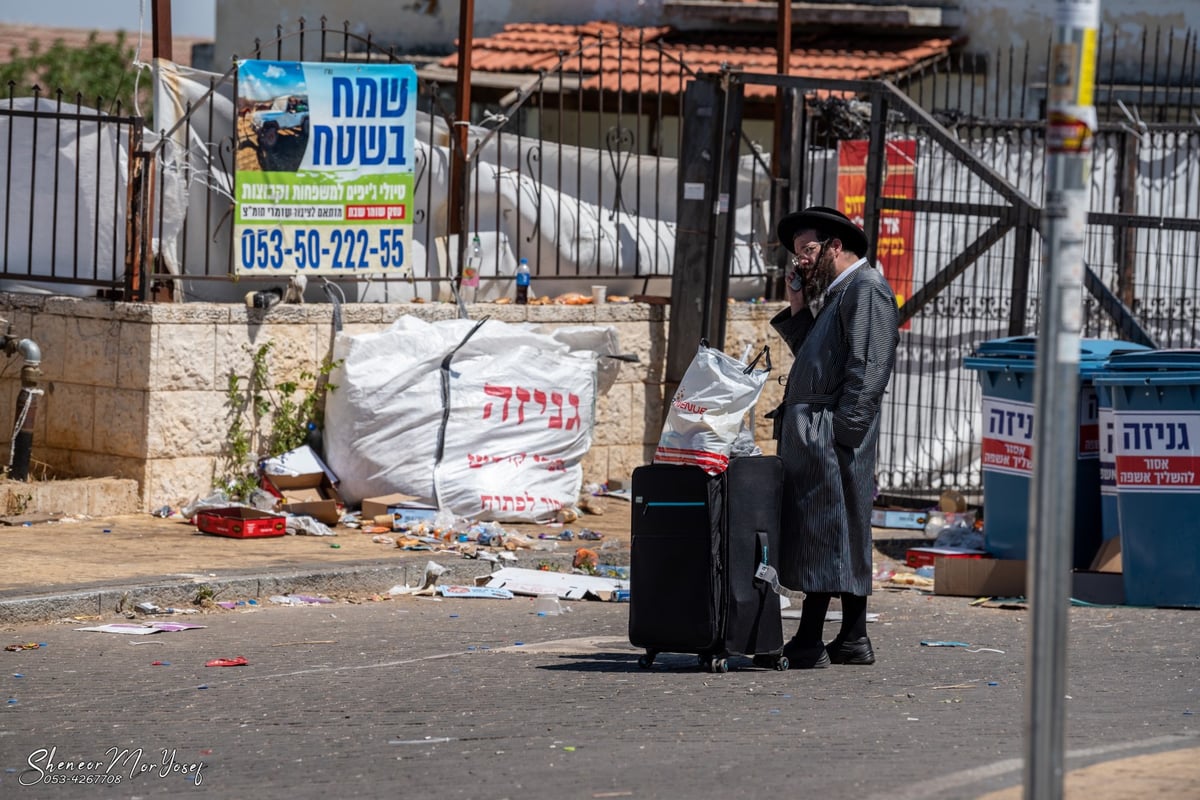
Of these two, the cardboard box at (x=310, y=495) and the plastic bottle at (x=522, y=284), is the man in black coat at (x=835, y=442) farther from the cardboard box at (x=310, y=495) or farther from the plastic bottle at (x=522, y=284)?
the plastic bottle at (x=522, y=284)

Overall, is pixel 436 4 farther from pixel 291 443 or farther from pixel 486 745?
pixel 486 745

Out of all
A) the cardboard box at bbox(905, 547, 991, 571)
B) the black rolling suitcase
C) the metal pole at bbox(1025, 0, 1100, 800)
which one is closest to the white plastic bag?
the black rolling suitcase

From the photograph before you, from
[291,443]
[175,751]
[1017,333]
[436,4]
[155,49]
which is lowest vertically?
[175,751]

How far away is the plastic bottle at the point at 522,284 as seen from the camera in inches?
451

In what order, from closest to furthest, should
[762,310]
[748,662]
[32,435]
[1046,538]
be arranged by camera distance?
[1046,538]
[748,662]
[32,435]
[762,310]

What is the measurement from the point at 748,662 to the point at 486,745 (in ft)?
6.24

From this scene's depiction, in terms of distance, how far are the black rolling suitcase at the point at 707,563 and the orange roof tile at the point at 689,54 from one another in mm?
10272

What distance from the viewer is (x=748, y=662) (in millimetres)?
7020

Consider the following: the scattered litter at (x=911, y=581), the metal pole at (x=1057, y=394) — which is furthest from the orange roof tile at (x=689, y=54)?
the metal pole at (x=1057, y=394)

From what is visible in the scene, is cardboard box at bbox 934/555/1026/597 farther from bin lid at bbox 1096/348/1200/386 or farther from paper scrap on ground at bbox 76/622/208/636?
paper scrap on ground at bbox 76/622/208/636

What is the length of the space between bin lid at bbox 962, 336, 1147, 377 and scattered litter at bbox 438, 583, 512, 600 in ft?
9.92

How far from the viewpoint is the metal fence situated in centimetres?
1020

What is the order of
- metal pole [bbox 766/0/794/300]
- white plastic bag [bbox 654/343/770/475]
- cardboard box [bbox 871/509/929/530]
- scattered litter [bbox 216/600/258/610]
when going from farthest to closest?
1. metal pole [bbox 766/0/794/300]
2. cardboard box [bbox 871/509/929/530]
3. scattered litter [bbox 216/600/258/610]
4. white plastic bag [bbox 654/343/770/475]

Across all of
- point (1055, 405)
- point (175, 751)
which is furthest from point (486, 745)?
point (1055, 405)
